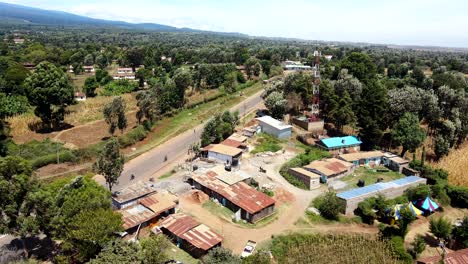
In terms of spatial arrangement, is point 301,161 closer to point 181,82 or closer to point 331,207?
point 331,207

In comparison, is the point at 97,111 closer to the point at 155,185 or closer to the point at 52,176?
Answer: the point at 52,176

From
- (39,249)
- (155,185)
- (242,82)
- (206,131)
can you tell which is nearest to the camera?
(39,249)

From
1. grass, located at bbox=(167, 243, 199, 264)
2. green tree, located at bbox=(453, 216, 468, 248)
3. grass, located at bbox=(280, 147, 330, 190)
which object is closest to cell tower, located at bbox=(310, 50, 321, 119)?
grass, located at bbox=(280, 147, 330, 190)

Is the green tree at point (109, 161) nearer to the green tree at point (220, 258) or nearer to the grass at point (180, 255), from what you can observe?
the grass at point (180, 255)

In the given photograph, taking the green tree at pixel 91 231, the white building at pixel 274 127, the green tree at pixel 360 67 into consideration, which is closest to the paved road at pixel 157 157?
the white building at pixel 274 127

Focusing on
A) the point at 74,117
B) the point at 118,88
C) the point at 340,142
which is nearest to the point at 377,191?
the point at 340,142

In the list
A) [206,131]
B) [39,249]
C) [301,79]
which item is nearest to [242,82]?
[301,79]
